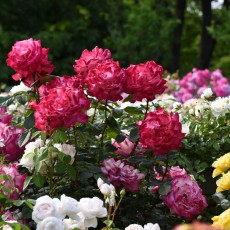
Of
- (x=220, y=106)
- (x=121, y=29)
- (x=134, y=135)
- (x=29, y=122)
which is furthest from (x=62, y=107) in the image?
(x=121, y=29)

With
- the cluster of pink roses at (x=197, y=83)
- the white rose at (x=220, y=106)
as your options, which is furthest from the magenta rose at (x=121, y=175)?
the cluster of pink roses at (x=197, y=83)

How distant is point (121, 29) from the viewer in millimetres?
18375

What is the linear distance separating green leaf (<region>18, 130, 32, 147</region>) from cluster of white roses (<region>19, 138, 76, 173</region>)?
101mm

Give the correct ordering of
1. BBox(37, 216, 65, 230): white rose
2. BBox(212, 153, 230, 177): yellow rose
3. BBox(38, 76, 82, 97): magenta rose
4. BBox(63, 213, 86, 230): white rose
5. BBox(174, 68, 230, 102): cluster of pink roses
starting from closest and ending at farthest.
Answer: BBox(37, 216, 65, 230): white rose < BBox(63, 213, 86, 230): white rose < BBox(212, 153, 230, 177): yellow rose < BBox(38, 76, 82, 97): magenta rose < BBox(174, 68, 230, 102): cluster of pink roses

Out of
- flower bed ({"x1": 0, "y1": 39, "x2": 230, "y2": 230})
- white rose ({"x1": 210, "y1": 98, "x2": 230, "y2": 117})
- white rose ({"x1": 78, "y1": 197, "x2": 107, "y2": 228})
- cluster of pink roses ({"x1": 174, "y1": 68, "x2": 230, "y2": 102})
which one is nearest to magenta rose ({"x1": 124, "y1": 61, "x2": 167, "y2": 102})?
flower bed ({"x1": 0, "y1": 39, "x2": 230, "y2": 230})

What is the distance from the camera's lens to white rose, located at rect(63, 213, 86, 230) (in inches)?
91.6

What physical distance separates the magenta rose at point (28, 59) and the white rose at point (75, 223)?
0.94m

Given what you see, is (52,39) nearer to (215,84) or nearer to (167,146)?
(215,84)

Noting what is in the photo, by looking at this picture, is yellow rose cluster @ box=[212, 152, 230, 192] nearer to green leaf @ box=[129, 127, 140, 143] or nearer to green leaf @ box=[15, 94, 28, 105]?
green leaf @ box=[129, 127, 140, 143]

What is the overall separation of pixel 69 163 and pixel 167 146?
1.43 feet

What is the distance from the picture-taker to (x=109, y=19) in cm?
1873

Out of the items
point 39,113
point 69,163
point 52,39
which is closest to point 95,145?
point 69,163

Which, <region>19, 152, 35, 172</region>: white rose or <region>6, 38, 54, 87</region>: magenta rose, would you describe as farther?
<region>6, 38, 54, 87</region>: magenta rose

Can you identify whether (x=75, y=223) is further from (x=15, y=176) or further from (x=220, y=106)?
(x=220, y=106)
